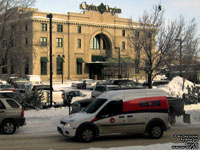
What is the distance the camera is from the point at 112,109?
13.0m

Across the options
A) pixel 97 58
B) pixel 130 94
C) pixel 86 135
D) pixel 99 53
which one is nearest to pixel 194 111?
pixel 130 94

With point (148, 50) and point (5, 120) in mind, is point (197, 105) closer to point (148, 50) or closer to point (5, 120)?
point (148, 50)

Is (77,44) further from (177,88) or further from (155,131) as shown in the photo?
(155,131)

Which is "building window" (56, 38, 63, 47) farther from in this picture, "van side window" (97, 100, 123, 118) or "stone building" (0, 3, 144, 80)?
"van side window" (97, 100, 123, 118)

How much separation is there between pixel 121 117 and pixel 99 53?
68.4 metres

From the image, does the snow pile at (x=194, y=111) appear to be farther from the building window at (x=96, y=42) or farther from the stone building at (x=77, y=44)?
the building window at (x=96, y=42)

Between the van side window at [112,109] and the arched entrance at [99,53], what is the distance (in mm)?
63748

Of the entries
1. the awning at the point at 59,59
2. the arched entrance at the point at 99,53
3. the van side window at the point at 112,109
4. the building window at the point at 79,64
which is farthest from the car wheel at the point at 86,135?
the arched entrance at the point at 99,53

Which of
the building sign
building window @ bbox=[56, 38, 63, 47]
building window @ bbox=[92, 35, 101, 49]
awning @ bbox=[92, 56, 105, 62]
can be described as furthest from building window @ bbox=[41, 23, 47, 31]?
awning @ bbox=[92, 56, 105, 62]

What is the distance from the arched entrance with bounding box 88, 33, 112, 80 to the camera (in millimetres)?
78125

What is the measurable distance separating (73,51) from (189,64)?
4351cm

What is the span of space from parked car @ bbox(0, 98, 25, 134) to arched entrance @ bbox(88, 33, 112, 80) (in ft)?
203

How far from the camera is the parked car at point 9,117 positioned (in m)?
14.8

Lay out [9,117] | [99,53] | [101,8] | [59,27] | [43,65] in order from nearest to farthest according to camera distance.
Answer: [9,117] < [43,65] < [59,27] < [101,8] < [99,53]
